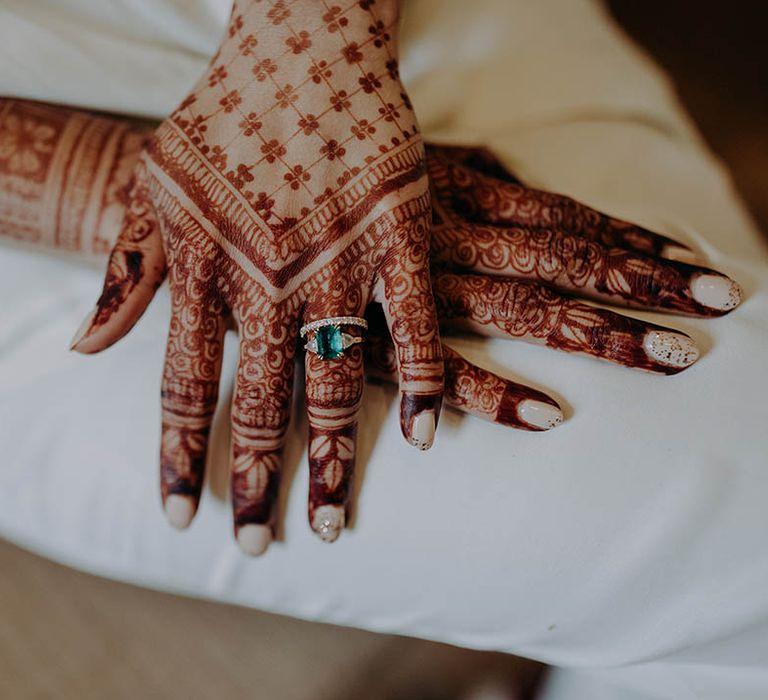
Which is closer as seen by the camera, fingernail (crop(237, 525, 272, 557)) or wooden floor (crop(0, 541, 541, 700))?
fingernail (crop(237, 525, 272, 557))

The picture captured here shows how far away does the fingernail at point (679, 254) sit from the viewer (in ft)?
2.24

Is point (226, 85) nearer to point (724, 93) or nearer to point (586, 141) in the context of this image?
point (586, 141)

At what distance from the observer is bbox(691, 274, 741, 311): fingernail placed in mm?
633

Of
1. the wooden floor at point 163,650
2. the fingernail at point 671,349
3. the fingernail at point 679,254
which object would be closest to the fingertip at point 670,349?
the fingernail at point 671,349

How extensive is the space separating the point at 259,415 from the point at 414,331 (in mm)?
151

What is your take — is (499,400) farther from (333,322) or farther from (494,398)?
(333,322)

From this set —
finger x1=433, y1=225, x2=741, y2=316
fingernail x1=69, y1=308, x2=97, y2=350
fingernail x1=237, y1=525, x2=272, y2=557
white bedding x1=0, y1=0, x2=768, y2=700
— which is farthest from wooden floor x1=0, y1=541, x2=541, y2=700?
finger x1=433, y1=225, x2=741, y2=316

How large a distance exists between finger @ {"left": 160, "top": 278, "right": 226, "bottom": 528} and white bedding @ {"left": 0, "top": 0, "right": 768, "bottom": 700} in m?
0.03

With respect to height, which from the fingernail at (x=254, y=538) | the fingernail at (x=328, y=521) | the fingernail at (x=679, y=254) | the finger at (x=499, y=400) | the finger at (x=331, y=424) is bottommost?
the fingernail at (x=254, y=538)

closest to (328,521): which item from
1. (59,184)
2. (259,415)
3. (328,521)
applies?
(328,521)

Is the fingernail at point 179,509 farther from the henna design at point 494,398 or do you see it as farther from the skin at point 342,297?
the henna design at point 494,398

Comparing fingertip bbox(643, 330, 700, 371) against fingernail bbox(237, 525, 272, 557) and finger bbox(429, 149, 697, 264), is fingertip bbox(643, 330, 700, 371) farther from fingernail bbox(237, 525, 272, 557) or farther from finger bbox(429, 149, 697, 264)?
fingernail bbox(237, 525, 272, 557)

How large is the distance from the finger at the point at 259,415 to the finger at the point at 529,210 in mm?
231

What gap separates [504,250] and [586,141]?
0.26 metres
